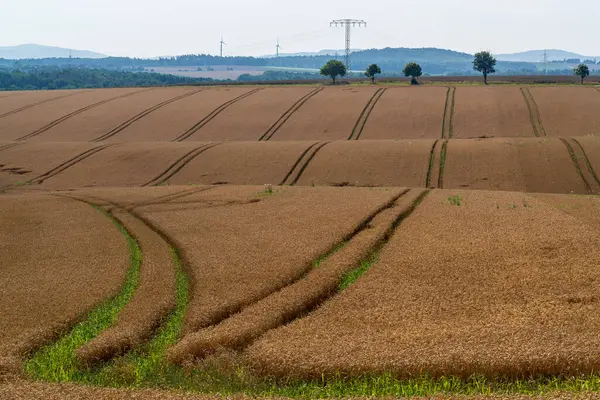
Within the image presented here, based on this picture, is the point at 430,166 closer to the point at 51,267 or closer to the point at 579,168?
the point at 579,168

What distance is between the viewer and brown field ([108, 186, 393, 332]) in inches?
874

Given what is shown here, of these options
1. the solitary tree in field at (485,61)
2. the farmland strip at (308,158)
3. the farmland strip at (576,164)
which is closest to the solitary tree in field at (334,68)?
the solitary tree in field at (485,61)

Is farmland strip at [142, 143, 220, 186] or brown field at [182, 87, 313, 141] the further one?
brown field at [182, 87, 313, 141]

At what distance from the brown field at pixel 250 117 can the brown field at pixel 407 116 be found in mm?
11151

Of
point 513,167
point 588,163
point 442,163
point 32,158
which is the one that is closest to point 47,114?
point 32,158

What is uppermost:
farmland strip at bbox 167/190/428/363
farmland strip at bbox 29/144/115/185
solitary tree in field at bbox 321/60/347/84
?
solitary tree in field at bbox 321/60/347/84

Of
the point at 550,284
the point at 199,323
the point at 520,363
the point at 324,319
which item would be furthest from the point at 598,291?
the point at 199,323

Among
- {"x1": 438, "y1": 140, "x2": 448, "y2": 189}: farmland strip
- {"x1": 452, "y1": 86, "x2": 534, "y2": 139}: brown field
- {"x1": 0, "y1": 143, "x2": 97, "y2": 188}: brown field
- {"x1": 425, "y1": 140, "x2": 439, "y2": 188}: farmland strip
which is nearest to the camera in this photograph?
{"x1": 438, "y1": 140, "x2": 448, "y2": 189}: farmland strip

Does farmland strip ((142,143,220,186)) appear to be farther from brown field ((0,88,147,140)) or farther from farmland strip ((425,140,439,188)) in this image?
brown field ((0,88,147,140))

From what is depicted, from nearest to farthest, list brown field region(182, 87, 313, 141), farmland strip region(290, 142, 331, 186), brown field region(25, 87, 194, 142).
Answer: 1. farmland strip region(290, 142, 331, 186)
2. brown field region(182, 87, 313, 141)
3. brown field region(25, 87, 194, 142)

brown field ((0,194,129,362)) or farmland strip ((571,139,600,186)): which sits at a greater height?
farmland strip ((571,139,600,186))

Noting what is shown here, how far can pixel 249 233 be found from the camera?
30.0 m

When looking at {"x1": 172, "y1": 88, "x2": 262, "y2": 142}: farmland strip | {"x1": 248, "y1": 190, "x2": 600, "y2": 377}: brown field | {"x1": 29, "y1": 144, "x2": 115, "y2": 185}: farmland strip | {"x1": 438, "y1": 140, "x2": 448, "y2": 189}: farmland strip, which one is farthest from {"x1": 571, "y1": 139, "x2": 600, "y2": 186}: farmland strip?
{"x1": 29, "y1": 144, "x2": 115, "y2": 185}: farmland strip

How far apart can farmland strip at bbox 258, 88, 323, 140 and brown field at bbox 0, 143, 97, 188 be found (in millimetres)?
17739
